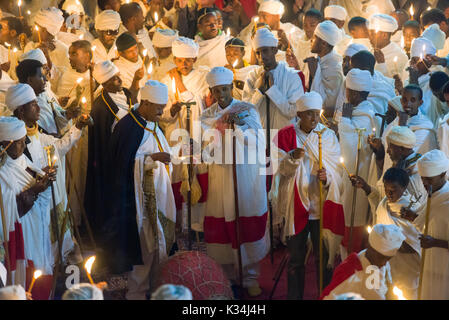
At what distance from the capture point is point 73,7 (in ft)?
40.8

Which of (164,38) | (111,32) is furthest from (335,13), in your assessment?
(111,32)

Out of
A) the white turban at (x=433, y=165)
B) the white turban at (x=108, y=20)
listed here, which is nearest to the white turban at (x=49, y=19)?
the white turban at (x=108, y=20)

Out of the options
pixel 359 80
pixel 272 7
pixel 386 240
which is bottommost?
pixel 386 240

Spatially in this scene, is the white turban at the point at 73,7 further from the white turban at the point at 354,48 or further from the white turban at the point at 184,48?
the white turban at the point at 354,48

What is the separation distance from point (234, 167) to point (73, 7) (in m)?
5.83

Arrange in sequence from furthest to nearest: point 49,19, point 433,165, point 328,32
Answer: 1. point 49,19
2. point 328,32
3. point 433,165

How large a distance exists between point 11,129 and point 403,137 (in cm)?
386

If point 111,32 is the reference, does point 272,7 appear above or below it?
above

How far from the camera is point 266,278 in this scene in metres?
8.54

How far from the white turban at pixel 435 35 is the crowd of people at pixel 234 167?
0.76 meters

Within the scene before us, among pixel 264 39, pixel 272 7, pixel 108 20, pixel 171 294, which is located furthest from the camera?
pixel 272 7

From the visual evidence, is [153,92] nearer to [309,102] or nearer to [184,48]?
[309,102]

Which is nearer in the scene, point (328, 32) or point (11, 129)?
point (11, 129)

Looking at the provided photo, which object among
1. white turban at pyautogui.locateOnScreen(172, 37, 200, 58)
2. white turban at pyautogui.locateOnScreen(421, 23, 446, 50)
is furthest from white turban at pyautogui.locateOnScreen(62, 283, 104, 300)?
white turban at pyautogui.locateOnScreen(421, 23, 446, 50)
